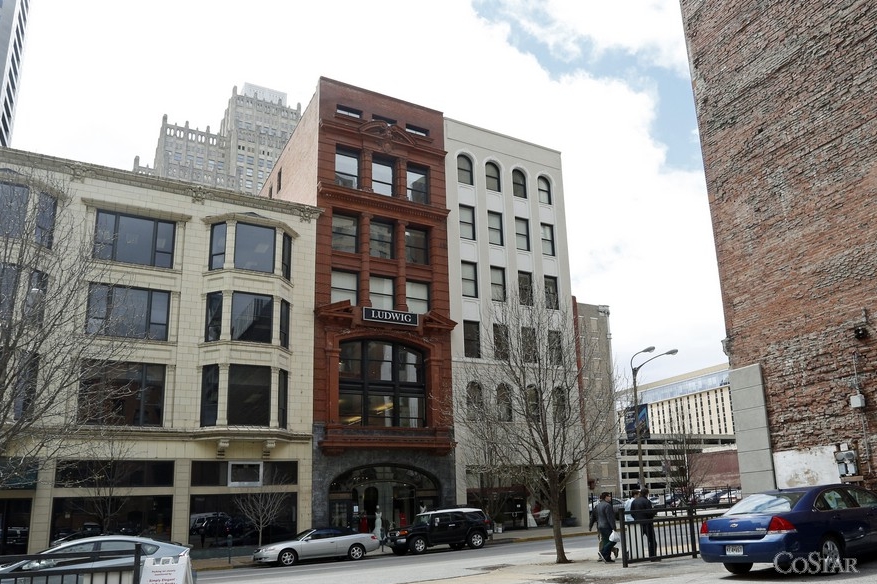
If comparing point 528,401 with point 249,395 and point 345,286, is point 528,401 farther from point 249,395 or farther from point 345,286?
point 345,286

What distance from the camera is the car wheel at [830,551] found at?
1177cm

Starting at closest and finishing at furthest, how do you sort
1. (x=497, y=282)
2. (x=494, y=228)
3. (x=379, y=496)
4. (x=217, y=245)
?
1. (x=217, y=245)
2. (x=379, y=496)
3. (x=497, y=282)
4. (x=494, y=228)

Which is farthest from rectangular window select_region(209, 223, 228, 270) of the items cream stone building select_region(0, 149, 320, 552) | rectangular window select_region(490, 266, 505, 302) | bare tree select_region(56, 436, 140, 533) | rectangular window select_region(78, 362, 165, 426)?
rectangular window select_region(490, 266, 505, 302)

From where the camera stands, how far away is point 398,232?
37312 millimetres

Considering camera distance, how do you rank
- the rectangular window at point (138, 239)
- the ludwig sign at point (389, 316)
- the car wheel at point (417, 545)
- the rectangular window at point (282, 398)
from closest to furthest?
1. the car wheel at point (417, 545)
2. the rectangular window at point (138, 239)
3. the rectangular window at point (282, 398)
4. the ludwig sign at point (389, 316)

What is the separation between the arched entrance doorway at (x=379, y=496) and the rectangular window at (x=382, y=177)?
13.9 m

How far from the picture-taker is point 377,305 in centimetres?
3606

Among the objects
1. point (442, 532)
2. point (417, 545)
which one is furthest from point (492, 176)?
point (417, 545)

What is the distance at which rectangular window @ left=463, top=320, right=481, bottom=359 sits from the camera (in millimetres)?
37812

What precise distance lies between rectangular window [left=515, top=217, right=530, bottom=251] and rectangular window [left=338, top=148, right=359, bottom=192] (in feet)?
32.0

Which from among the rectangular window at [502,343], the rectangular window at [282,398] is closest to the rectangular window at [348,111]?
the rectangular window at [502,343]

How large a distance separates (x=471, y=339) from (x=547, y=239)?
26.9 feet

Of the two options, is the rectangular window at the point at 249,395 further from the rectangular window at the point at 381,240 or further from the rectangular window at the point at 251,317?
the rectangular window at the point at 381,240

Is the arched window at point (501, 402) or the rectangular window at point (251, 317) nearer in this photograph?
the arched window at point (501, 402)
